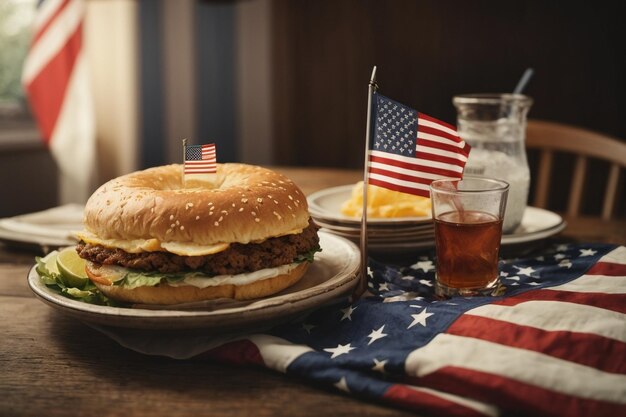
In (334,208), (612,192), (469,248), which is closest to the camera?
(469,248)

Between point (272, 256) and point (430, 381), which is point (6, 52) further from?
point (430, 381)

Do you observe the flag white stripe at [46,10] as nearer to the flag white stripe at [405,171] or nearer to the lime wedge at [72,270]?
the lime wedge at [72,270]

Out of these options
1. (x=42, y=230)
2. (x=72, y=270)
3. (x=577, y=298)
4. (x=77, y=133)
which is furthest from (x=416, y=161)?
(x=77, y=133)

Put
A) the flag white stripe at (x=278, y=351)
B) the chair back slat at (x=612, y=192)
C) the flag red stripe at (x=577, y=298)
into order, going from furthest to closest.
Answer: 1. the chair back slat at (x=612, y=192)
2. the flag red stripe at (x=577, y=298)
3. the flag white stripe at (x=278, y=351)

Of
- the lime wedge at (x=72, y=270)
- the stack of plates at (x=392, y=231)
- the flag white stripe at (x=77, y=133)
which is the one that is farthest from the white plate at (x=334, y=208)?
the flag white stripe at (x=77, y=133)

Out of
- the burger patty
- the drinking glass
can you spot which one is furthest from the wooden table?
the drinking glass

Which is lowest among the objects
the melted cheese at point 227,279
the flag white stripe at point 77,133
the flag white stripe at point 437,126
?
the flag white stripe at point 77,133

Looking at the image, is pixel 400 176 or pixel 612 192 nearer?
pixel 400 176

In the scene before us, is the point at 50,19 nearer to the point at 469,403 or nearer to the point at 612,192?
the point at 612,192
